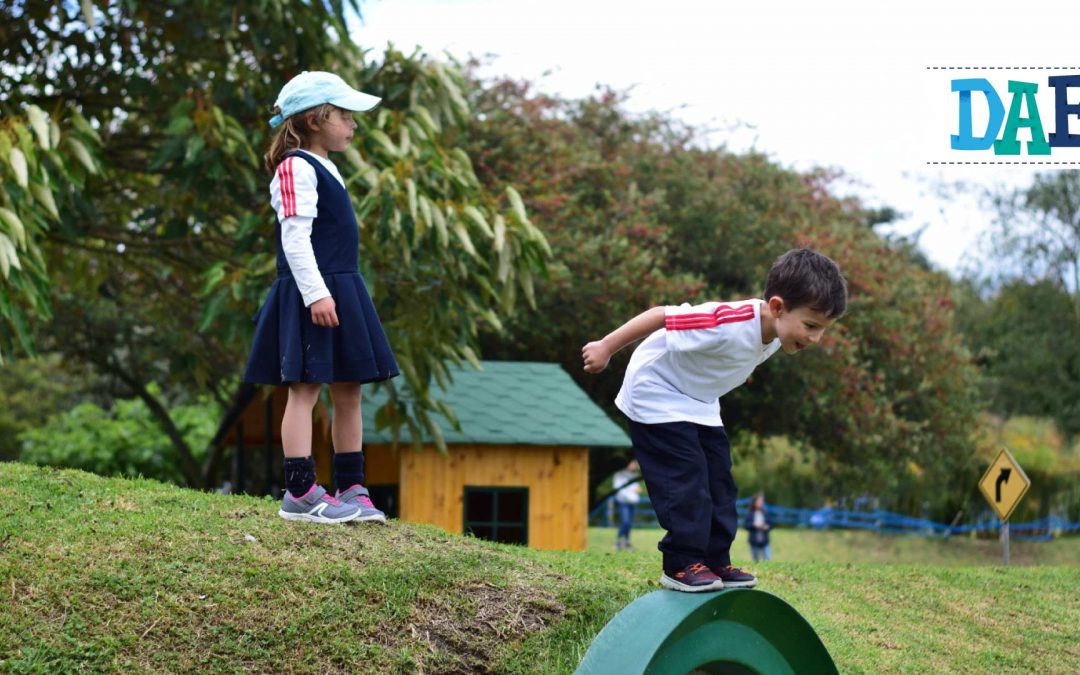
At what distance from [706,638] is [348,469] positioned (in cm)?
→ 265

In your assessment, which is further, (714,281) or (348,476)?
(714,281)

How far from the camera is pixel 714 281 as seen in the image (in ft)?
71.5

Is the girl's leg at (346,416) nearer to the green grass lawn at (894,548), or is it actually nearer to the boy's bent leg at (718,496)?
the boy's bent leg at (718,496)

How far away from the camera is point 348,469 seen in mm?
6836

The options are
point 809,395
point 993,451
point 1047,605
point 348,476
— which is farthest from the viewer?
point 993,451

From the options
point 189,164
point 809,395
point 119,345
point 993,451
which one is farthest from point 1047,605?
point 993,451

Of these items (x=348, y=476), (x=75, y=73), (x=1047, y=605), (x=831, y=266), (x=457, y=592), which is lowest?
(x=1047, y=605)

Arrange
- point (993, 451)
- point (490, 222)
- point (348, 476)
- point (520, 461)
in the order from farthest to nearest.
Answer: point (993, 451), point (520, 461), point (490, 222), point (348, 476)

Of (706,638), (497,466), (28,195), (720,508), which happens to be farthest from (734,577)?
(497,466)

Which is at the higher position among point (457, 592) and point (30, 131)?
point (30, 131)

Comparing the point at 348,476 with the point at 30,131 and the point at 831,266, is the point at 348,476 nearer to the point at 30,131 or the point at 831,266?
the point at 831,266

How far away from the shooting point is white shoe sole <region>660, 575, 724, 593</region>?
5.22m

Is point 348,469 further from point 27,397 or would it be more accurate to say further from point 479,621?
point 27,397

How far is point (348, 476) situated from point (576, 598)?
4.48 feet
